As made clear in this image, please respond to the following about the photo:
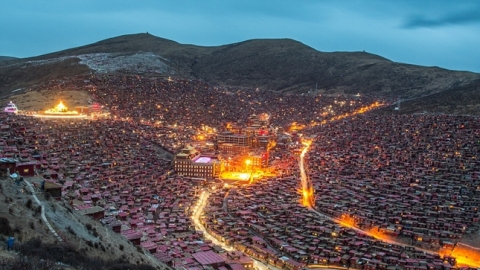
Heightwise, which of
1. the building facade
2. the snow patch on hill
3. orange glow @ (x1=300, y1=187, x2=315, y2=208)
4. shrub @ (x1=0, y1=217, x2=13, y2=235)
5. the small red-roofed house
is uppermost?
the snow patch on hill

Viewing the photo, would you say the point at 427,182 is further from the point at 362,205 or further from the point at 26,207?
the point at 26,207

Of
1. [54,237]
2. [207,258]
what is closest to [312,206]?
[207,258]

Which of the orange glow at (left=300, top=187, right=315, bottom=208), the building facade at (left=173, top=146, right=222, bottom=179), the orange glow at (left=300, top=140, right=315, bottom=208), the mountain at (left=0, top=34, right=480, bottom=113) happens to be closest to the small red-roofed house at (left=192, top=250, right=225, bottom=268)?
the orange glow at (left=300, top=187, right=315, bottom=208)

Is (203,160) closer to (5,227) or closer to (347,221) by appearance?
(347,221)

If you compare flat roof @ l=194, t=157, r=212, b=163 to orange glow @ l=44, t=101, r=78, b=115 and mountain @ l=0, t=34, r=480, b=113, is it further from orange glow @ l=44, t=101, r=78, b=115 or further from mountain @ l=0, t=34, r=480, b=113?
mountain @ l=0, t=34, r=480, b=113

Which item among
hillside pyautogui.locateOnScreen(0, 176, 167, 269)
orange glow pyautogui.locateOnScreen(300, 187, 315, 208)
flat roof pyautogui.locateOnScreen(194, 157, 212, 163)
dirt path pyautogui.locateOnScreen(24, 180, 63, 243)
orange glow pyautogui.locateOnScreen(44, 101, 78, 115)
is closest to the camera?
hillside pyautogui.locateOnScreen(0, 176, 167, 269)

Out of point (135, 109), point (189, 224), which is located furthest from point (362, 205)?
point (135, 109)

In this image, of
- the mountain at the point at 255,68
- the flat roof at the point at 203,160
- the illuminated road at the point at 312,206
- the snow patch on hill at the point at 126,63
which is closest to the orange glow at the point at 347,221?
the illuminated road at the point at 312,206
